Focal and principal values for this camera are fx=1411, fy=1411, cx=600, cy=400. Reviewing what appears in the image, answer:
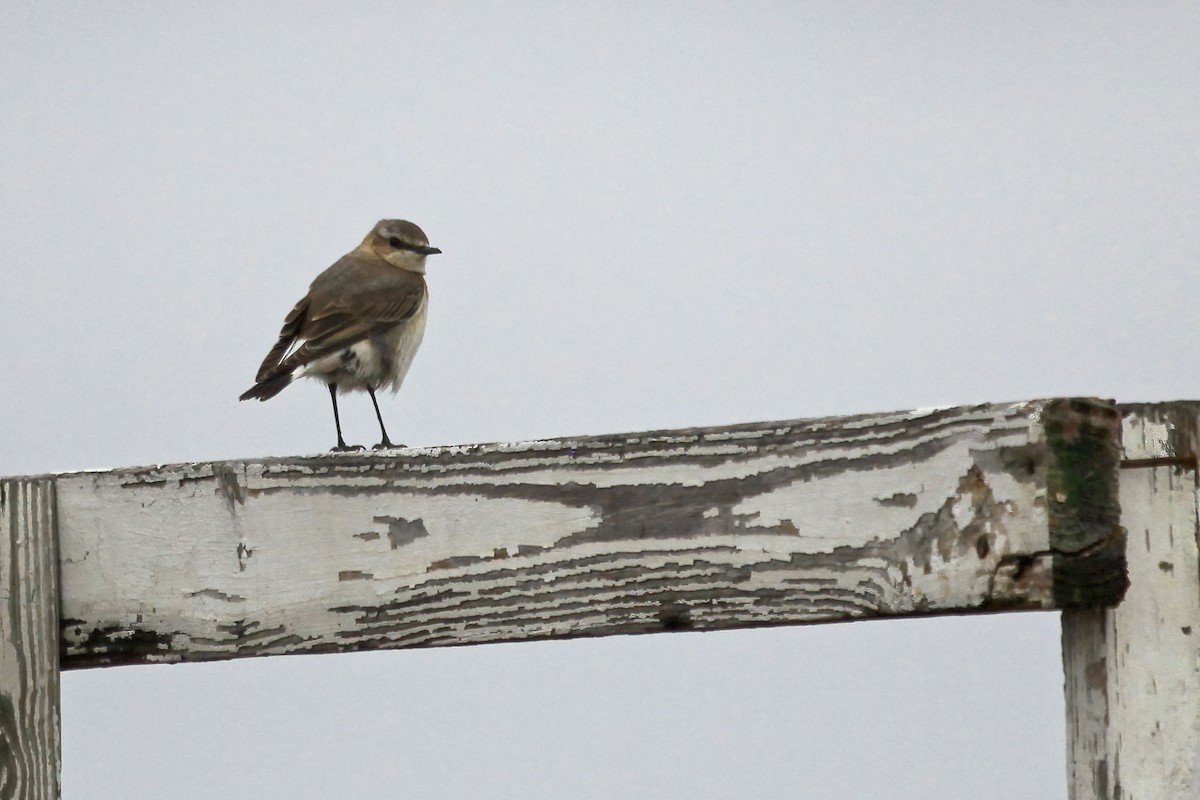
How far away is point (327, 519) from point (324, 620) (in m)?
0.17

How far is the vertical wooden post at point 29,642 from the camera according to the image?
240 cm

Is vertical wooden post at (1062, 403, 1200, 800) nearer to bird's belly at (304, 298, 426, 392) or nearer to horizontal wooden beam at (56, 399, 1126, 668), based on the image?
horizontal wooden beam at (56, 399, 1126, 668)

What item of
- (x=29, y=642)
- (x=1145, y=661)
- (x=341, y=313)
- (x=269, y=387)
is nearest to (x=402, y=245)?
(x=341, y=313)

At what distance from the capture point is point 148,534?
2479mm

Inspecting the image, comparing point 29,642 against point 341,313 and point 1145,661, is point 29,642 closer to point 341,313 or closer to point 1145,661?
point 1145,661

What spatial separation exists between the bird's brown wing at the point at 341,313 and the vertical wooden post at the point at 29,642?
4486mm

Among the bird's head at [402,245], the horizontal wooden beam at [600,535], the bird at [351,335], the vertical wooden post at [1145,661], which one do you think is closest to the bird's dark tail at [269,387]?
the bird at [351,335]

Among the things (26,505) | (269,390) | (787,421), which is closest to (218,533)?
(26,505)

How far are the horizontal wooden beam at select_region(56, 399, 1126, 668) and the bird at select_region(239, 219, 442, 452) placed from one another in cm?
435

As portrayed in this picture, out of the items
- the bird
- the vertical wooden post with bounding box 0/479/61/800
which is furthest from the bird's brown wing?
the vertical wooden post with bounding box 0/479/61/800

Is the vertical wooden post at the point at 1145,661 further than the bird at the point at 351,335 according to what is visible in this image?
No

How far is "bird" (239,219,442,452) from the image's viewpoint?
7.02 m

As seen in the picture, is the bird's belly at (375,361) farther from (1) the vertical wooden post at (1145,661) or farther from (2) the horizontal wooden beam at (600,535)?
(1) the vertical wooden post at (1145,661)

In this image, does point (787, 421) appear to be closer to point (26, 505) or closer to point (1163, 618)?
point (1163, 618)
